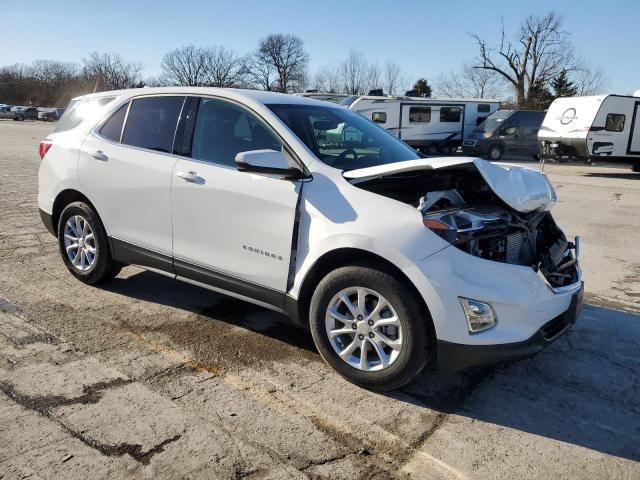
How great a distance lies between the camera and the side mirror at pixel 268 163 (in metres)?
3.37

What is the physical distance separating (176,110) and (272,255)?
1.53 m

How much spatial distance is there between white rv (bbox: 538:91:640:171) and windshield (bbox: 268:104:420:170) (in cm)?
1663

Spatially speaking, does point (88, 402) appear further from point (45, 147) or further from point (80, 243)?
point (45, 147)

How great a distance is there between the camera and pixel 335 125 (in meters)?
4.14

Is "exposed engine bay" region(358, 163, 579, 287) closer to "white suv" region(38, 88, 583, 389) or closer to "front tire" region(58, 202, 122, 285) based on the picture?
"white suv" region(38, 88, 583, 389)

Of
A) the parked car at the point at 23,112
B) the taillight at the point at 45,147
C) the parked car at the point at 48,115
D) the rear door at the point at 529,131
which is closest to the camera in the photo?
the taillight at the point at 45,147

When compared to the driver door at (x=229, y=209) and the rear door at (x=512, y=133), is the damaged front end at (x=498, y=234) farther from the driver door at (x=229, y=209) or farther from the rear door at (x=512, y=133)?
the rear door at (x=512, y=133)

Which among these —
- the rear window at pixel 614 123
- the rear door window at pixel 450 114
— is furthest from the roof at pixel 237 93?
the rear door window at pixel 450 114

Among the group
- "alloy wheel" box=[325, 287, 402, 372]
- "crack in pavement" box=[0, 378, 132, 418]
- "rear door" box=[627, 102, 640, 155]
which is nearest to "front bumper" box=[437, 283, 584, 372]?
"alloy wheel" box=[325, 287, 402, 372]

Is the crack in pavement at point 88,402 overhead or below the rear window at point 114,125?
below

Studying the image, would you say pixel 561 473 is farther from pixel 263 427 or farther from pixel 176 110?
pixel 176 110

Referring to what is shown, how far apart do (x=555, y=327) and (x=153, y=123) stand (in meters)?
3.30

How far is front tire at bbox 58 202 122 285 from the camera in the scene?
15.3 feet

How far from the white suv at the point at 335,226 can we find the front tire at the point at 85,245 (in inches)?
1.0
